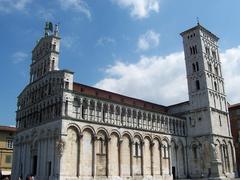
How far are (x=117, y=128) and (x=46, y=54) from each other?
48.7 ft

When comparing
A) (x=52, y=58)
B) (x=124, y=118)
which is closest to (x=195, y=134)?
(x=124, y=118)

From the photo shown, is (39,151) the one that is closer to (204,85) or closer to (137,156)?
(137,156)

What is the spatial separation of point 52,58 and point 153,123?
1911 cm

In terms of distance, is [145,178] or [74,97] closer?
[74,97]

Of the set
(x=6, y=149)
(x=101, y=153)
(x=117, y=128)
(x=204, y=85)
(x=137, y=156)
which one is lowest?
(x=137, y=156)

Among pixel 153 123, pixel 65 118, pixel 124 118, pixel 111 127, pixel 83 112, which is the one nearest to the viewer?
pixel 65 118

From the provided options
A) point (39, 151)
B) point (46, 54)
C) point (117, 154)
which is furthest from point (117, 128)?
point (46, 54)

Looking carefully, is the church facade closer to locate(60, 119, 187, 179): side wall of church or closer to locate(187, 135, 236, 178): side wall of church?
locate(60, 119, 187, 179): side wall of church

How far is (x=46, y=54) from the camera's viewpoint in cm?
4172

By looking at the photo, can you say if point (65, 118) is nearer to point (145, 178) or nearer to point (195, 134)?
point (145, 178)

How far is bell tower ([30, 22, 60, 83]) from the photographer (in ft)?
133

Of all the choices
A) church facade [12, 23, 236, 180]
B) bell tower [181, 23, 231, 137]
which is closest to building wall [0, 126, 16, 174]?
church facade [12, 23, 236, 180]

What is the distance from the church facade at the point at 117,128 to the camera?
3522cm

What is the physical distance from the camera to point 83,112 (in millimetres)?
36938
